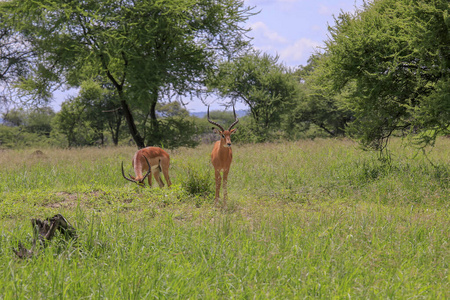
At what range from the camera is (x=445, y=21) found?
8.35m

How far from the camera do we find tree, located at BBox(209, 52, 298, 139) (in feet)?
94.9

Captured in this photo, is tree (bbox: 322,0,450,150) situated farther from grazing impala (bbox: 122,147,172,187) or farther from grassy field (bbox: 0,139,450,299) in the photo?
grazing impala (bbox: 122,147,172,187)

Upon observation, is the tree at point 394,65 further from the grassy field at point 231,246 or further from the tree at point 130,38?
the tree at point 130,38

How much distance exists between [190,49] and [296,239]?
1428 centimetres

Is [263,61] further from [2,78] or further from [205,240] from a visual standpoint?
[205,240]

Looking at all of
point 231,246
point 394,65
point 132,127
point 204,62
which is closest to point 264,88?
point 204,62

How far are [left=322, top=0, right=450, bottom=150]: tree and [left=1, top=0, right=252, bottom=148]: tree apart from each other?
7.10 metres

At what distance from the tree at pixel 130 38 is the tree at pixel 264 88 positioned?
11697 mm

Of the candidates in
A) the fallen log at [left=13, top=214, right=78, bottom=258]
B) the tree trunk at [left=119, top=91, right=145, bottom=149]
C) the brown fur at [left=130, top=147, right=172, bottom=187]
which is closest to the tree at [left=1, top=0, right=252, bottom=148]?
the tree trunk at [left=119, top=91, right=145, bottom=149]

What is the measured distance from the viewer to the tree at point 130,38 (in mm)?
14578

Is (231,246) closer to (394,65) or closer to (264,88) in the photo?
(394,65)

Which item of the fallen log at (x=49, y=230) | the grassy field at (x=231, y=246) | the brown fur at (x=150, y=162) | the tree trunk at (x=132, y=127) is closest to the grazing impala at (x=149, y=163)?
the brown fur at (x=150, y=162)

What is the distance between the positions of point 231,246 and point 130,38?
12.1m

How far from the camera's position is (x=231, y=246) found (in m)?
4.46
